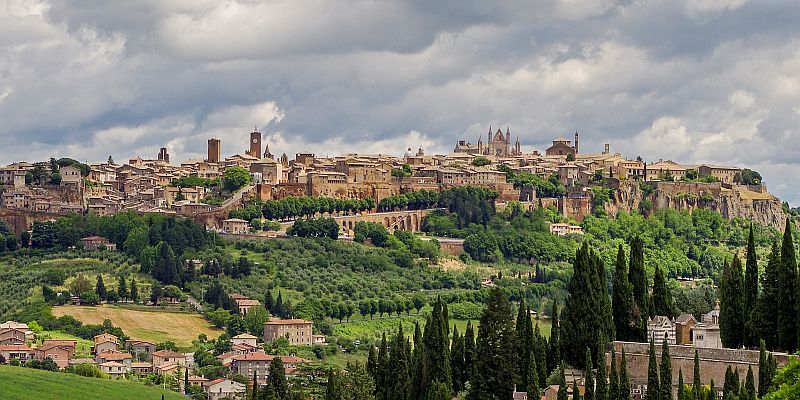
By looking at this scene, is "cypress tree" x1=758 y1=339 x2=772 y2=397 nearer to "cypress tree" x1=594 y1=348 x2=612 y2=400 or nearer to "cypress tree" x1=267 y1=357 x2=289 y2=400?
"cypress tree" x1=594 y1=348 x2=612 y2=400

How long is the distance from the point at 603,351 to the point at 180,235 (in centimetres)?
6244

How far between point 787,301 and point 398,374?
14504mm

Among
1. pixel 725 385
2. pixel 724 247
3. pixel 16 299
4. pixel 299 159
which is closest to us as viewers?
pixel 725 385

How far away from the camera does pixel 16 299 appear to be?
93875 millimetres

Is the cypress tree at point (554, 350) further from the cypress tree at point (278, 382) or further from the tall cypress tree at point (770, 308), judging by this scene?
the cypress tree at point (278, 382)

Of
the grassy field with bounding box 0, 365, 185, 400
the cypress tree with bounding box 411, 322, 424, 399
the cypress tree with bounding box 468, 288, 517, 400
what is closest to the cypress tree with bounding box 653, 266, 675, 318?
the cypress tree with bounding box 468, 288, 517, 400

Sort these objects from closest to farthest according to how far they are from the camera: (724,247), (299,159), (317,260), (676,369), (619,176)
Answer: (676,369)
(317,260)
(724,247)
(619,176)
(299,159)

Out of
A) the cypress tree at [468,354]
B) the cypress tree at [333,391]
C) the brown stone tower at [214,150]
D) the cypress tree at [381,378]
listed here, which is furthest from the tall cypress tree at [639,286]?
the brown stone tower at [214,150]

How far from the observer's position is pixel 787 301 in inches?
1764

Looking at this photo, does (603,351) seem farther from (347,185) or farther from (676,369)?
(347,185)

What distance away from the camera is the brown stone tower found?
142750 mm

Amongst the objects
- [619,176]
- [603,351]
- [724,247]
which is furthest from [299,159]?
[603,351]

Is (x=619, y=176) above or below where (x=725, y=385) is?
above

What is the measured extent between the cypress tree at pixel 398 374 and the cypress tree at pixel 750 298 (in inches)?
475
